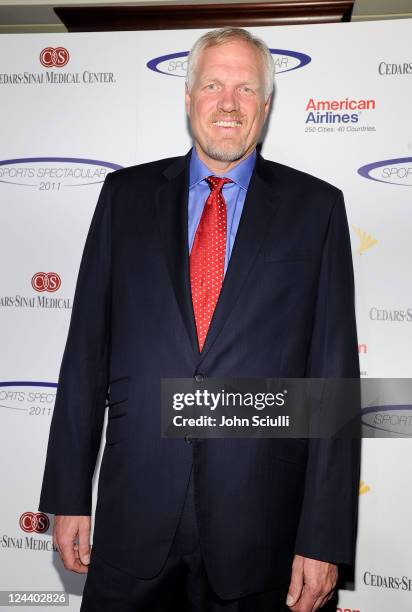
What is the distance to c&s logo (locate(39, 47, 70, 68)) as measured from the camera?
2584 millimetres

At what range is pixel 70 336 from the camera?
1.65m

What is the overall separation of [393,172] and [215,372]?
1.33 meters

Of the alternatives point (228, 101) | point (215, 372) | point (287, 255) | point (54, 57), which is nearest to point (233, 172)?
point (228, 101)

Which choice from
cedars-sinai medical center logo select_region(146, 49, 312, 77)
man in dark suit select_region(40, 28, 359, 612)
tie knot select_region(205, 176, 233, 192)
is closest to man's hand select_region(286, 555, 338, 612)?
man in dark suit select_region(40, 28, 359, 612)

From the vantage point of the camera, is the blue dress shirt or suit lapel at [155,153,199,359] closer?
suit lapel at [155,153,199,359]

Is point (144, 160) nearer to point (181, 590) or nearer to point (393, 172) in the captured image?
point (393, 172)

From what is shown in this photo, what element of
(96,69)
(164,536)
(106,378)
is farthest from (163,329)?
(96,69)

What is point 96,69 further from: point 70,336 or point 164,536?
point 164,536

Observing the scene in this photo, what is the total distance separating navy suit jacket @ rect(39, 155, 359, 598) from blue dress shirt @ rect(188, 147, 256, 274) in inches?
1.7

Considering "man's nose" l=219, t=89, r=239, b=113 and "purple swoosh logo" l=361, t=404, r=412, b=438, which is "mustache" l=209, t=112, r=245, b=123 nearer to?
"man's nose" l=219, t=89, r=239, b=113

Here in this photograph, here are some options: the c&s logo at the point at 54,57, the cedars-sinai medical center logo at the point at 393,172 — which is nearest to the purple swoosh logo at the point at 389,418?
the cedars-sinai medical center logo at the point at 393,172

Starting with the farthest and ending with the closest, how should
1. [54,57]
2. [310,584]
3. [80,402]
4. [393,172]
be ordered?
[54,57]
[393,172]
[80,402]
[310,584]

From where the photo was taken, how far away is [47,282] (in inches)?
103

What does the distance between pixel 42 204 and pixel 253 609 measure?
1.75 metres
